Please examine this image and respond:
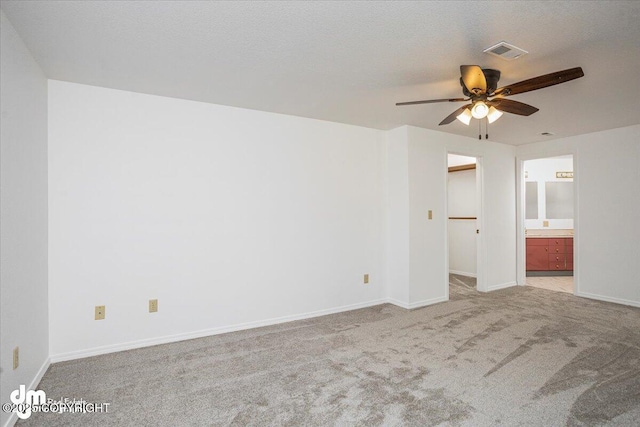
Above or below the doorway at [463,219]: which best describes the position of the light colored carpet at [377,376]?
below

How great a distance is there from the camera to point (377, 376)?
2.38 m

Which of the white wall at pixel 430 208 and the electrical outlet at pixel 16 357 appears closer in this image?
the electrical outlet at pixel 16 357

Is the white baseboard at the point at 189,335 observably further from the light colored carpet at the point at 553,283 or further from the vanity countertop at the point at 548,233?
the vanity countertop at the point at 548,233

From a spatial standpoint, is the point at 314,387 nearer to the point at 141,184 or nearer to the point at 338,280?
the point at 338,280

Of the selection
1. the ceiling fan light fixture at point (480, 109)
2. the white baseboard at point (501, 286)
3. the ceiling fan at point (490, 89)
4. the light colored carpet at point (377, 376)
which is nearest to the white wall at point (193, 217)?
the light colored carpet at point (377, 376)

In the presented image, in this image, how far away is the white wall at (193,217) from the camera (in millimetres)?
2744

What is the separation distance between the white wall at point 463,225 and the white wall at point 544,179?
4.82ft

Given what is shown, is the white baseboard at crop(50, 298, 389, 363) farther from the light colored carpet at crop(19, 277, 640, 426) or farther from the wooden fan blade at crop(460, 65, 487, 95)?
the wooden fan blade at crop(460, 65, 487, 95)

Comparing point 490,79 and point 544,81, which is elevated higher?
point 490,79

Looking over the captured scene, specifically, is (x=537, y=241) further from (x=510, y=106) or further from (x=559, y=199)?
(x=510, y=106)

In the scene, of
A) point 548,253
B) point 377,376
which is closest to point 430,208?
point 377,376

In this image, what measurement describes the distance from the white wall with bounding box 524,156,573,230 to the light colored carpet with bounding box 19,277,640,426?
3.41 metres

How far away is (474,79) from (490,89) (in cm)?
29

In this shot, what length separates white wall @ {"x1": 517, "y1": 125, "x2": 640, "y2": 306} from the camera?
4.21m
